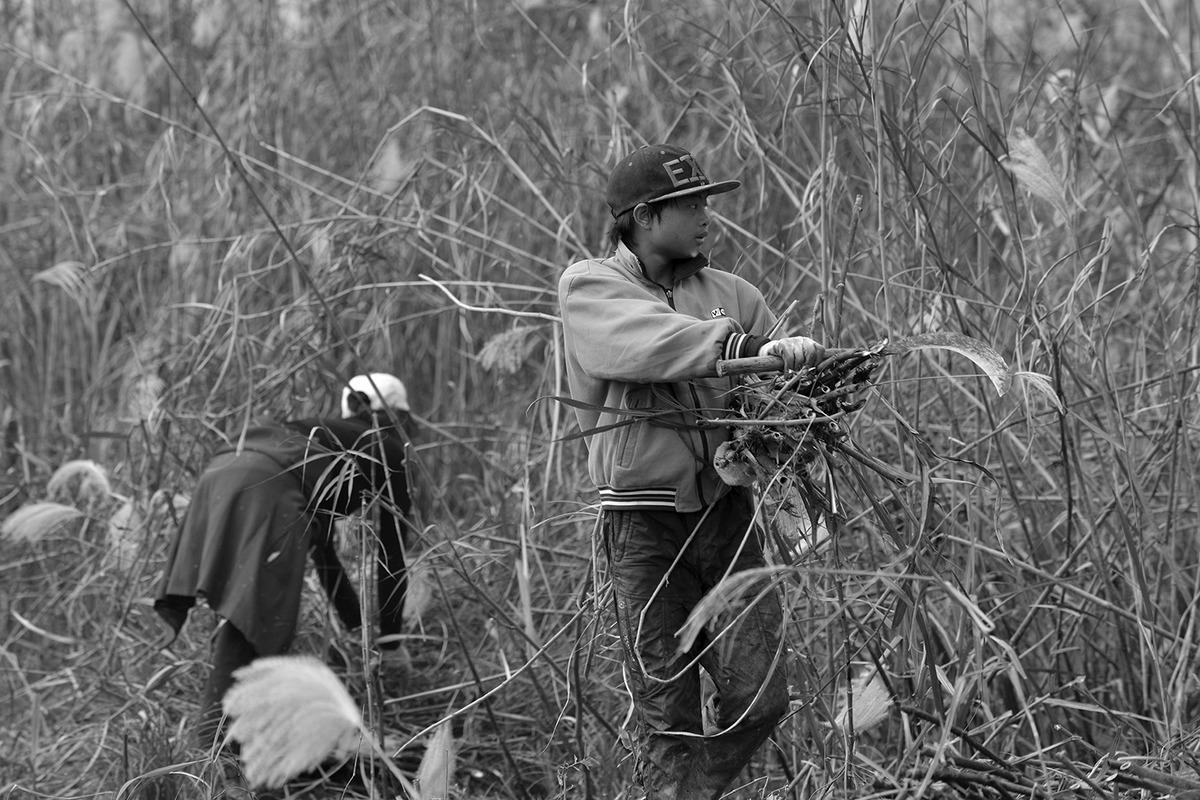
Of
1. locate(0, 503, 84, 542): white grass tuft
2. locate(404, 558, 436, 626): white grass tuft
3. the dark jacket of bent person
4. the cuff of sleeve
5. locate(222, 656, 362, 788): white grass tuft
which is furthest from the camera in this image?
locate(0, 503, 84, 542): white grass tuft

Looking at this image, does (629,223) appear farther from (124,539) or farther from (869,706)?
(124,539)

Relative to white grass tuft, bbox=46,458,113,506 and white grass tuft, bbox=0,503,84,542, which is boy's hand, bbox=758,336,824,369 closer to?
white grass tuft, bbox=0,503,84,542

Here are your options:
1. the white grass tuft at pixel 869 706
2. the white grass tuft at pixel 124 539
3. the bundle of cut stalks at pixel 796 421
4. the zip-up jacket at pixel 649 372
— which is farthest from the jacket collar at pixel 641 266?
the white grass tuft at pixel 124 539

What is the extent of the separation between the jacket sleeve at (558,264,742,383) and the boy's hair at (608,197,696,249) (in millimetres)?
114

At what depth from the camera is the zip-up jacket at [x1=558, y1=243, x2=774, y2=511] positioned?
2.54m

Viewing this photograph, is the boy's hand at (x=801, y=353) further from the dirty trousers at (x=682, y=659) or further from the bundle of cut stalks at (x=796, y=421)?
the dirty trousers at (x=682, y=659)

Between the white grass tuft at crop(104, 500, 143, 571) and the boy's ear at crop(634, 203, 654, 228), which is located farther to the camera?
the white grass tuft at crop(104, 500, 143, 571)

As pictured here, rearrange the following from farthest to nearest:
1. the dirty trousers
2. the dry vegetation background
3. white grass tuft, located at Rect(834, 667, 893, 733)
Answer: the dry vegetation background → the dirty trousers → white grass tuft, located at Rect(834, 667, 893, 733)

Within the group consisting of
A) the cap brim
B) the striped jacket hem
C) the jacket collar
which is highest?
the cap brim

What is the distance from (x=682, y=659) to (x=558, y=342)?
1.37 metres

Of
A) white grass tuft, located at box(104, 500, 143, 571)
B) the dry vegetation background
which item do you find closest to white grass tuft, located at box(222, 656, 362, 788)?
the dry vegetation background

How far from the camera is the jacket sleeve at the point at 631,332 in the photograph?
2494 mm

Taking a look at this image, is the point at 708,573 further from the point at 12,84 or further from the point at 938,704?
→ the point at 12,84

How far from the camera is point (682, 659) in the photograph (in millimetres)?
2795
